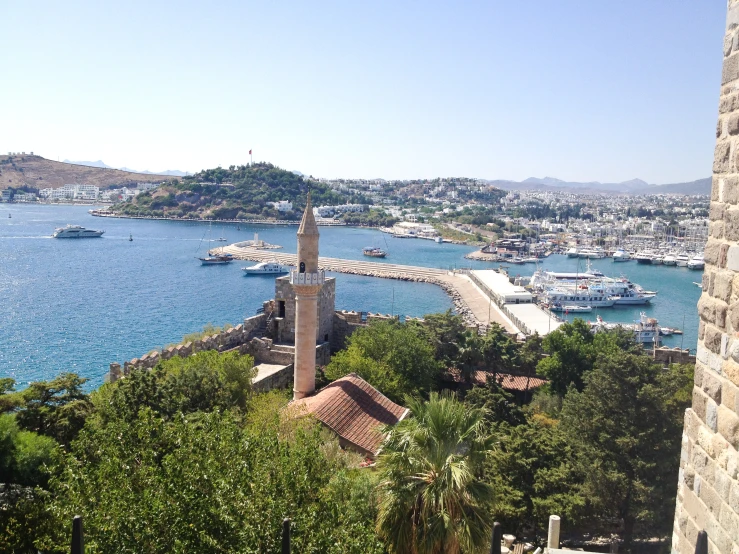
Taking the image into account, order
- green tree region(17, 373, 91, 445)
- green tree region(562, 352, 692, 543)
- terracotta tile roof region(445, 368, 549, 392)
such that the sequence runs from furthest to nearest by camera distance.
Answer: terracotta tile roof region(445, 368, 549, 392) → green tree region(17, 373, 91, 445) → green tree region(562, 352, 692, 543)

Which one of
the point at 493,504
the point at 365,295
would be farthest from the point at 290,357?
the point at 365,295

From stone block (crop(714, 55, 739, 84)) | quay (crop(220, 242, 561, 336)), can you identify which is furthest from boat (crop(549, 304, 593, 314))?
stone block (crop(714, 55, 739, 84))

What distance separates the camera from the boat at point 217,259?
71.5m

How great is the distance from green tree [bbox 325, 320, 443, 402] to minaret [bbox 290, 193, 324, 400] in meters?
1.92

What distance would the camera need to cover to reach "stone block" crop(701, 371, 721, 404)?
2.58 metres

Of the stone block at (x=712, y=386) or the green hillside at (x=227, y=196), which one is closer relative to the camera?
the stone block at (x=712, y=386)

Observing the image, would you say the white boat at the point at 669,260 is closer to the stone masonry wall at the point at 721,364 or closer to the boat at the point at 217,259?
the boat at the point at 217,259

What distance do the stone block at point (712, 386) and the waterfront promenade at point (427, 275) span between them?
1396 inches

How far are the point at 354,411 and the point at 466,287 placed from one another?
151 feet

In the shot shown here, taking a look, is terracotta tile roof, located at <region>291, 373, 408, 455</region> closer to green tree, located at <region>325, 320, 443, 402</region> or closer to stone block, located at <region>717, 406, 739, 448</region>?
green tree, located at <region>325, 320, 443, 402</region>

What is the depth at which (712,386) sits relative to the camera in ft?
8.62

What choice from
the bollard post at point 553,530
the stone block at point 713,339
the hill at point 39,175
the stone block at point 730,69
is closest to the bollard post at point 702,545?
the stone block at point 713,339

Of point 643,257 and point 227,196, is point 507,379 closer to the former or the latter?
point 643,257

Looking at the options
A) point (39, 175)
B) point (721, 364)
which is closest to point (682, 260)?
point (721, 364)
